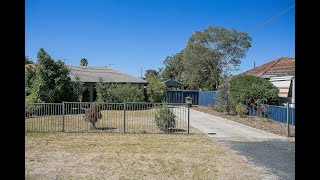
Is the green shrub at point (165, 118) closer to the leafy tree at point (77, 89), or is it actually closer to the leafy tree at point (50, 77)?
the leafy tree at point (50, 77)

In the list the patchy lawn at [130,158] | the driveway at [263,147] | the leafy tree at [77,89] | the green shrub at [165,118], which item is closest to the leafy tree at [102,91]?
the leafy tree at [77,89]

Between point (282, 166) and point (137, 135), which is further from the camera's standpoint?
point (137, 135)

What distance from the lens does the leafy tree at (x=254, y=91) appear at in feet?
63.4

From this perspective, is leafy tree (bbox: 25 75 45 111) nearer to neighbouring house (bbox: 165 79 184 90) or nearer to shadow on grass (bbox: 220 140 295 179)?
shadow on grass (bbox: 220 140 295 179)

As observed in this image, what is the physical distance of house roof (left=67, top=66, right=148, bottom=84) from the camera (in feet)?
95.6

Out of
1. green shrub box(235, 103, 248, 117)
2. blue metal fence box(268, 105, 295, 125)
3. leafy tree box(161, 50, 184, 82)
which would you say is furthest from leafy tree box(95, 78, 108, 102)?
leafy tree box(161, 50, 184, 82)

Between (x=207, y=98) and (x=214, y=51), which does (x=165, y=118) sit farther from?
(x=214, y=51)

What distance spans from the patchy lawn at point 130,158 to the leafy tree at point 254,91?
922 centimetres

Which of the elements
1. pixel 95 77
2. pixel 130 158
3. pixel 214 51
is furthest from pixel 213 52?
pixel 130 158
